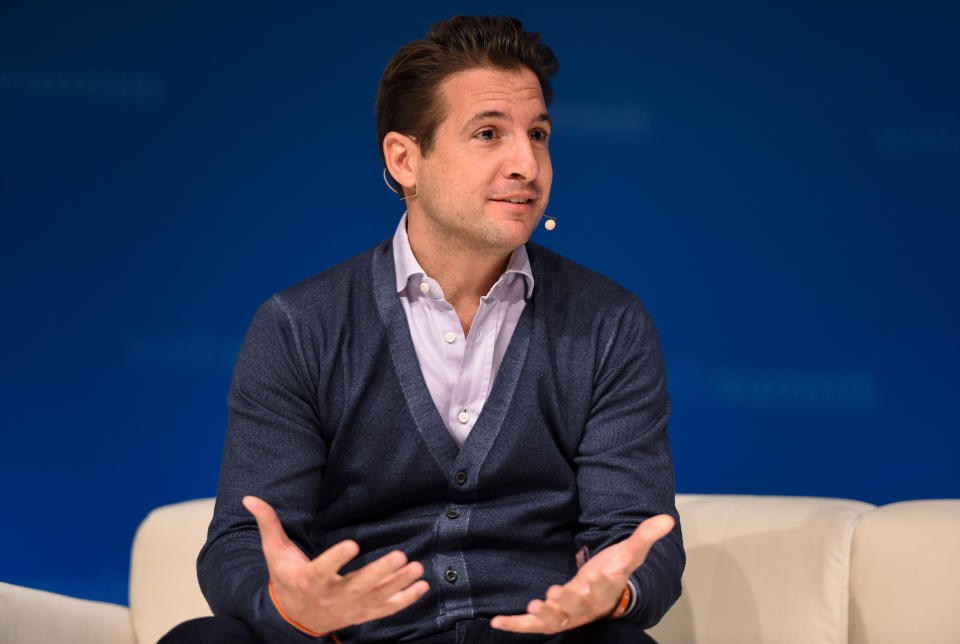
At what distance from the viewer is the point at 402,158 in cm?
207

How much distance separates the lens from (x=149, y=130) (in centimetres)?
309

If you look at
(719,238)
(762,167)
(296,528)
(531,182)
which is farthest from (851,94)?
(296,528)

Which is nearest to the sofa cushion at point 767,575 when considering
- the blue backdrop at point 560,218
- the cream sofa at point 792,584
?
the cream sofa at point 792,584

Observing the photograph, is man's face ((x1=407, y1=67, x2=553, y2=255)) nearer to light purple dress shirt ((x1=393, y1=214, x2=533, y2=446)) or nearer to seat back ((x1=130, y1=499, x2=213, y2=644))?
light purple dress shirt ((x1=393, y1=214, x2=533, y2=446))

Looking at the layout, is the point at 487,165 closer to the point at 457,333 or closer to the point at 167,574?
the point at 457,333

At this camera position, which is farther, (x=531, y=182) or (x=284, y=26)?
(x=284, y=26)

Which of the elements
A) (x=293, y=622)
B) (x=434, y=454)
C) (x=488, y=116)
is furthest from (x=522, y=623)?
(x=488, y=116)

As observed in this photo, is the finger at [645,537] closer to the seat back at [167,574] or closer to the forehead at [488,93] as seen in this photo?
the forehead at [488,93]

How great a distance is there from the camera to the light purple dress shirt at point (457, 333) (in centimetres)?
193

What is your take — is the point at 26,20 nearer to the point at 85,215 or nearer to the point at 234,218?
the point at 85,215

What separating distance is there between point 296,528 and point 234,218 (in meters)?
1.42

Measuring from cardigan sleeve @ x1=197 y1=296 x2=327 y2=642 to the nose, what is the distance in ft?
1.51

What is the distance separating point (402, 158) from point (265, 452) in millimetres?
603

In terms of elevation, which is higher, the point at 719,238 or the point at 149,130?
the point at 149,130
